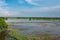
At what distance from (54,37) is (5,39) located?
7.93 m

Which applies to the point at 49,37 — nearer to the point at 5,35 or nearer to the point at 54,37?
the point at 54,37

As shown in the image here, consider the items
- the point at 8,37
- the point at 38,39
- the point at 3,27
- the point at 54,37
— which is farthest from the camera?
the point at 54,37

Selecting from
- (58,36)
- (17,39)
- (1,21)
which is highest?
(1,21)

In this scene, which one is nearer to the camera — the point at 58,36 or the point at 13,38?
the point at 13,38

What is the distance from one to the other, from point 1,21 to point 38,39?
468cm

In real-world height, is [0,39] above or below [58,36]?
above

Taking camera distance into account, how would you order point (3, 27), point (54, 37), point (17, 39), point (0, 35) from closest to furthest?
1. point (0, 35)
2. point (17, 39)
3. point (3, 27)
4. point (54, 37)

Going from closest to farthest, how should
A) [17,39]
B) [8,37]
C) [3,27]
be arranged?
[8,37] < [17,39] < [3,27]

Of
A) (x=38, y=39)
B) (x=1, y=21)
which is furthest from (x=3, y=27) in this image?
(x=38, y=39)

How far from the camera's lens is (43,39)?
16062 mm

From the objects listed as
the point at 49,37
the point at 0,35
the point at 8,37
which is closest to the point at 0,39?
the point at 0,35

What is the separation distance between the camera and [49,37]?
1662cm

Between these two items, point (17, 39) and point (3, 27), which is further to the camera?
point (3, 27)

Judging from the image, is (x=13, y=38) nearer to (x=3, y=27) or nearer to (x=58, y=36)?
(x=3, y=27)
